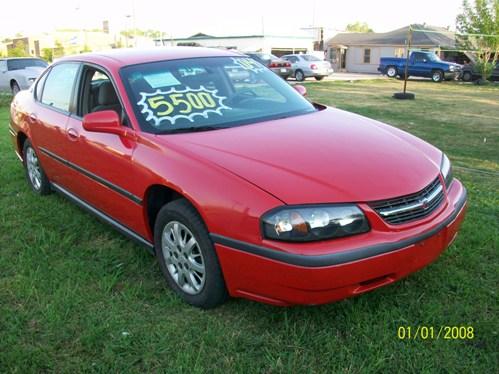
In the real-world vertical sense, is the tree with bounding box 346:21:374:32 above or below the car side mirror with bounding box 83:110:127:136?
above

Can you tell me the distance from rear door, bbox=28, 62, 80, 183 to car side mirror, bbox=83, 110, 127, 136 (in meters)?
0.87

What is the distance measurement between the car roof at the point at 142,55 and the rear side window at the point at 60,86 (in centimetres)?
15

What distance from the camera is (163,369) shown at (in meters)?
2.46

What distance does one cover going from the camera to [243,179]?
256cm

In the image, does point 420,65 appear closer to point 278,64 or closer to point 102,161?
point 278,64

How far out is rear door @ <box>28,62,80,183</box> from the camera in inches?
164

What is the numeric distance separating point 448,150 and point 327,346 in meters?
5.25

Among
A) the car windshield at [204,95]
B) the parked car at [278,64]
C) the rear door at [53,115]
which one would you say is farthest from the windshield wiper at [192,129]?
the parked car at [278,64]

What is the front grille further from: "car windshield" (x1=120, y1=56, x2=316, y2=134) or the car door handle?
the car door handle

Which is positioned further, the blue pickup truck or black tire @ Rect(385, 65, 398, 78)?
black tire @ Rect(385, 65, 398, 78)

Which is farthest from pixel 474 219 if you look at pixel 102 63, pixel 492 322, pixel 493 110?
pixel 493 110

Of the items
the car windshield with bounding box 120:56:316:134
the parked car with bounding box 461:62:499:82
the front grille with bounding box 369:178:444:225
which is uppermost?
the car windshield with bounding box 120:56:316:134

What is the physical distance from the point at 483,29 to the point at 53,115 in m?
27.7

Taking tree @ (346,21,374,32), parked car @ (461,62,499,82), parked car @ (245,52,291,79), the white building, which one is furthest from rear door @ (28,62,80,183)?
tree @ (346,21,374,32)
